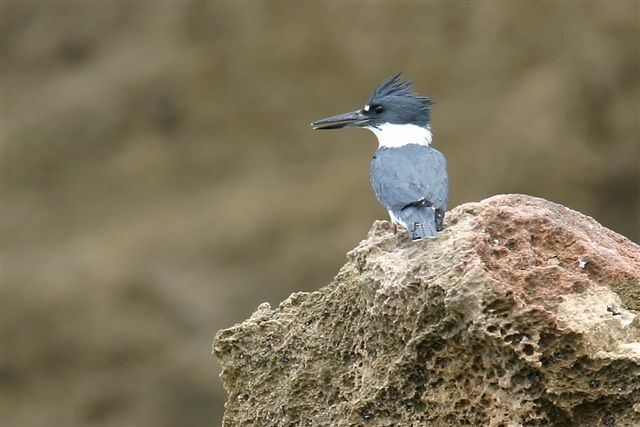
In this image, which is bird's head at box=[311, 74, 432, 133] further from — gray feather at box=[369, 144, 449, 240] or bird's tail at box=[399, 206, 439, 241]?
bird's tail at box=[399, 206, 439, 241]

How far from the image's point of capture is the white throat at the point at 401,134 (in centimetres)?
675

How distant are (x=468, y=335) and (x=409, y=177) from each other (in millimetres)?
1491

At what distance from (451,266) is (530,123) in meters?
6.97

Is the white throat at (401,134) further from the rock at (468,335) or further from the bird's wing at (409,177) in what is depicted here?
the rock at (468,335)

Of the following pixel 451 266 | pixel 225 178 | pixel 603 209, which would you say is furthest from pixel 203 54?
pixel 451 266

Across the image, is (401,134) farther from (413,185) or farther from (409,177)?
(413,185)

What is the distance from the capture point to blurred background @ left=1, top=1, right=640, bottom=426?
11.1m

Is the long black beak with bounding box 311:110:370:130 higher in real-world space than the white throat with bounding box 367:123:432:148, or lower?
higher

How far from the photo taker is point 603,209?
11211 mm

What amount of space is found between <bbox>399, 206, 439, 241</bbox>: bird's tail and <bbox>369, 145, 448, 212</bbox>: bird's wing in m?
0.11

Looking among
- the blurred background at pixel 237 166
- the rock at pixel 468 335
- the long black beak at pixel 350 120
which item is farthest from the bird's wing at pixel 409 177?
the blurred background at pixel 237 166

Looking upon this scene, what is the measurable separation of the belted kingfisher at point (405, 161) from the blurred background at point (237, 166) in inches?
160

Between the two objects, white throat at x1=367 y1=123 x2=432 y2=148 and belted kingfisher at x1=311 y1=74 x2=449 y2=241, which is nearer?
belted kingfisher at x1=311 y1=74 x2=449 y2=241

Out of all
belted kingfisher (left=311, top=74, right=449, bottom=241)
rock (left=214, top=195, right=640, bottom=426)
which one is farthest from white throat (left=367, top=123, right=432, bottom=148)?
rock (left=214, top=195, right=640, bottom=426)
